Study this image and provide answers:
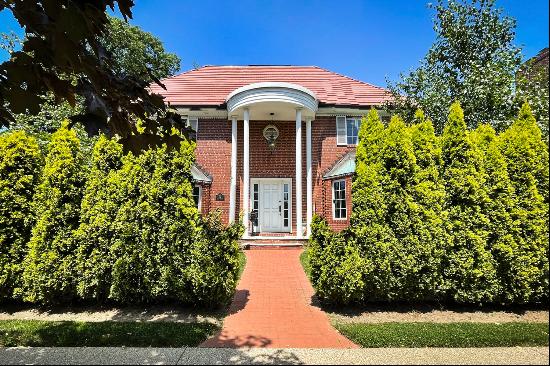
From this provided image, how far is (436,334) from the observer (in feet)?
16.6

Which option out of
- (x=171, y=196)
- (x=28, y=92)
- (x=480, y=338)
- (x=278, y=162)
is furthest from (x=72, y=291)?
(x=278, y=162)

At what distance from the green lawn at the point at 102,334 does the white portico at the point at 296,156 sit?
315 inches

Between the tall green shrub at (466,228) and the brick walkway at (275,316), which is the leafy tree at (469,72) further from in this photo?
the brick walkway at (275,316)

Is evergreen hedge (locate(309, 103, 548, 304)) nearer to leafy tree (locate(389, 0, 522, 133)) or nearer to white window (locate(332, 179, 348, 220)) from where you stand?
leafy tree (locate(389, 0, 522, 133))

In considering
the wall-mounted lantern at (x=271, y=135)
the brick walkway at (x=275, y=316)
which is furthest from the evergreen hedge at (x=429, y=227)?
the wall-mounted lantern at (x=271, y=135)

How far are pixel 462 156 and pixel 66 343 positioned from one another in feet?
24.6

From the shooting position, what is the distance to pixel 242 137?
15.5 m

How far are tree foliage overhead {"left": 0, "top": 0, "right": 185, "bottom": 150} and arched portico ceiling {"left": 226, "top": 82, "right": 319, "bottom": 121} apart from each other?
10.8 metres

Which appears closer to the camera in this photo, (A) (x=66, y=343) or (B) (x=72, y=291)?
(A) (x=66, y=343)

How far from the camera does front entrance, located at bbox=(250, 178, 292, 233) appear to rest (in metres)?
15.4

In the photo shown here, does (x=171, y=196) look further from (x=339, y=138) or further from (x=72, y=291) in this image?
(x=339, y=138)

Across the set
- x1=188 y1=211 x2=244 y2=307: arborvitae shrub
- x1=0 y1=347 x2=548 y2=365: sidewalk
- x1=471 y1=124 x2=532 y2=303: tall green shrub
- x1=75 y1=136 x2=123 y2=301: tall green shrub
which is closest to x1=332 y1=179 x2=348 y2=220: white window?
x1=471 y1=124 x2=532 y2=303: tall green shrub

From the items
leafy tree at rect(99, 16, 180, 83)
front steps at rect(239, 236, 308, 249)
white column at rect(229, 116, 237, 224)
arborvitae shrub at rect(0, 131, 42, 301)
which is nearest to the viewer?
arborvitae shrub at rect(0, 131, 42, 301)

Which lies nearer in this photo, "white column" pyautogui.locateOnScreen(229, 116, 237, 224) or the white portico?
the white portico
